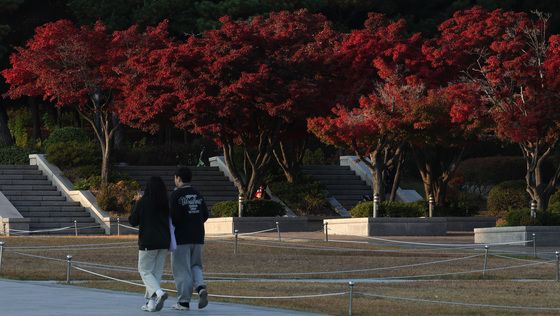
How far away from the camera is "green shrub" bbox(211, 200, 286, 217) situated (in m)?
43.0

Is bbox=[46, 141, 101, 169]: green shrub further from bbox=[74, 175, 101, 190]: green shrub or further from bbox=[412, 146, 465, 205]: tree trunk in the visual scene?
bbox=[412, 146, 465, 205]: tree trunk

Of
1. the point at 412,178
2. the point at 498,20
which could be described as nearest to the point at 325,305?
the point at 498,20

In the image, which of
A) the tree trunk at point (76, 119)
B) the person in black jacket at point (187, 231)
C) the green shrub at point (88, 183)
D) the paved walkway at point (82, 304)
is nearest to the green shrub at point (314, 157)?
the green shrub at point (88, 183)

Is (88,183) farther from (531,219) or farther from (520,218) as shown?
(531,219)

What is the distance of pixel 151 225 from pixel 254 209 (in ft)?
80.1

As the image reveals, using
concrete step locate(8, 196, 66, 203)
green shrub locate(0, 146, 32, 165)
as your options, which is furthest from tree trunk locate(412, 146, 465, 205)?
green shrub locate(0, 146, 32, 165)

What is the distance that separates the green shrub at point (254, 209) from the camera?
1692 inches

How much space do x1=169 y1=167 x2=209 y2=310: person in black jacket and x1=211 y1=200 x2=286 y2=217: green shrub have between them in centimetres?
2381

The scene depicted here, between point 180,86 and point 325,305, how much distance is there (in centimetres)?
2447

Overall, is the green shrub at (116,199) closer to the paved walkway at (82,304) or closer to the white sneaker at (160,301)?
the paved walkway at (82,304)

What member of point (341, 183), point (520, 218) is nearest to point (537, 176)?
point (520, 218)

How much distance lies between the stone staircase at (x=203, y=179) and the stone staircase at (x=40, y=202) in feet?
11.7

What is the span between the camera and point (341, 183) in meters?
54.5

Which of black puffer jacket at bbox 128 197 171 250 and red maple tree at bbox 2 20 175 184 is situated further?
red maple tree at bbox 2 20 175 184
